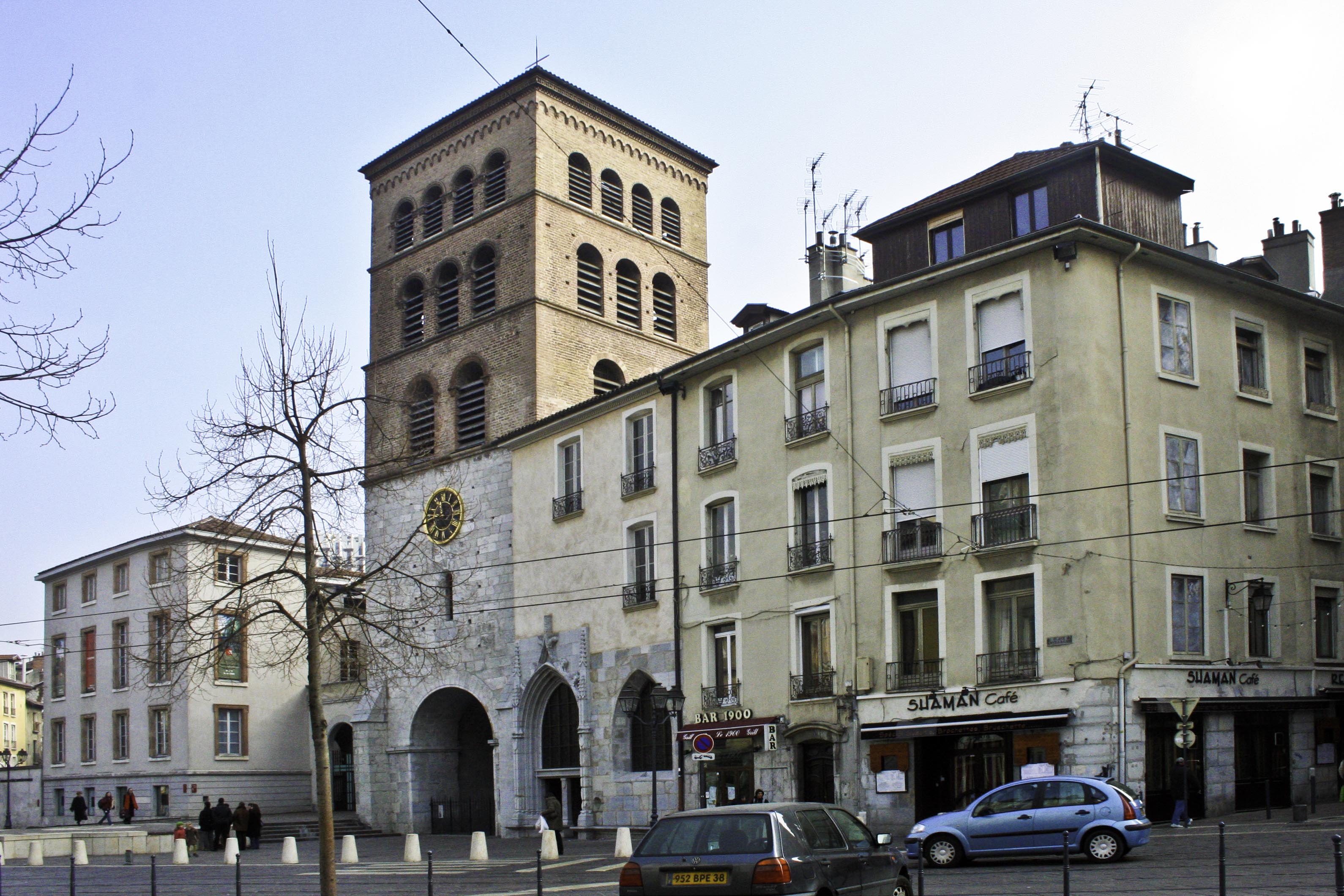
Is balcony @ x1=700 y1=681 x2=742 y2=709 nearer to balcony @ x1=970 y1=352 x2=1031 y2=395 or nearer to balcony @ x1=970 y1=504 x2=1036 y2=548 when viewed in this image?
balcony @ x1=970 y1=504 x2=1036 y2=548

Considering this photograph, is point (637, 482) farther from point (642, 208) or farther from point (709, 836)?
point (709, 836)

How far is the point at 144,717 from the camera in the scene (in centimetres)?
5134

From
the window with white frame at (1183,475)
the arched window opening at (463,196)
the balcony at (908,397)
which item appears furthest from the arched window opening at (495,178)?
the window with white frame at (1183,475)

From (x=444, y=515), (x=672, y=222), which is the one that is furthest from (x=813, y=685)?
(x=672, y=222)

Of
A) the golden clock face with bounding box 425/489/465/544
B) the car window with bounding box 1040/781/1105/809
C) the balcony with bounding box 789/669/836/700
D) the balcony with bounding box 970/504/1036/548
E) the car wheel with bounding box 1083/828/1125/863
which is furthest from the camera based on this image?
the golden clock face with bounding box 425/489/465/544

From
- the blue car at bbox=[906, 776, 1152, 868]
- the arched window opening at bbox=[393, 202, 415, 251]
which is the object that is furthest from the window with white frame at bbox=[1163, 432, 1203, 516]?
the arched window opening at bbox=[393, 202, 415, 251]

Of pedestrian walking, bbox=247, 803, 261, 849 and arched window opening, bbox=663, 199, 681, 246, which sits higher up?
arched window opening, bbox=663, 199, 681, 246

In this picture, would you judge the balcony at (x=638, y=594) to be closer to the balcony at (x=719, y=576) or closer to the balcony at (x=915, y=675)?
the balcony at (x=719, y=576)

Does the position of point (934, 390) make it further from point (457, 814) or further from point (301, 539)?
point (457, 814)

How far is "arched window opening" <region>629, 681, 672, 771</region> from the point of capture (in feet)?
115

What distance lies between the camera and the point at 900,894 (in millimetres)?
15039

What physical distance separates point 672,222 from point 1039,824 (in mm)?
31768

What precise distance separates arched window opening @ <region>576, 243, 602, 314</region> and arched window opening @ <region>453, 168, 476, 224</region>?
14.0 ft

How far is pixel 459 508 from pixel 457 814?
9636 mm
